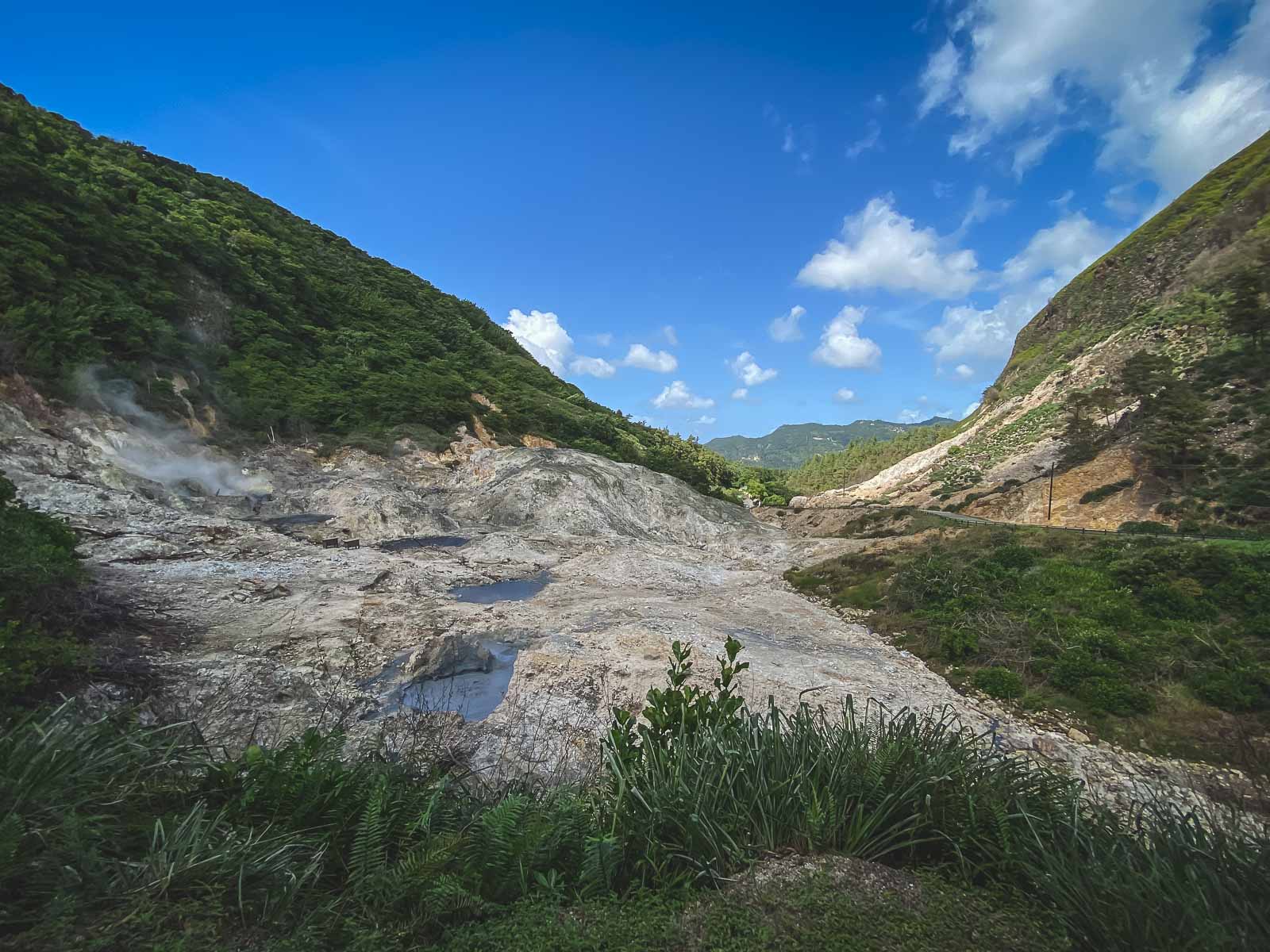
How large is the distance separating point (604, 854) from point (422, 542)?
25233 mm

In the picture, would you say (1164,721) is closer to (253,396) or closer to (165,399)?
(165,399)

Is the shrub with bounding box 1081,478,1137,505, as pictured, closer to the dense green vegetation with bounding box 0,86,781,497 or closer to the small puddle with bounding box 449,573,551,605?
the dense green vegetation with bounding box 0,86,781,497

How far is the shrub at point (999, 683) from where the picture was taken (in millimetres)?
12195

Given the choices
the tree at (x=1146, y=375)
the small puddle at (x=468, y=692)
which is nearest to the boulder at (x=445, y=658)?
the small puddle at (x=468, y=692)

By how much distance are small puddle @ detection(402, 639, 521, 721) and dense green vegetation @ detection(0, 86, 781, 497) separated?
24.1 meters

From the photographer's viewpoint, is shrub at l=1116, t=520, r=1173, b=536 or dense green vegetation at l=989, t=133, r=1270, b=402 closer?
shrub at l=1116, t=520, r=1173, b=536

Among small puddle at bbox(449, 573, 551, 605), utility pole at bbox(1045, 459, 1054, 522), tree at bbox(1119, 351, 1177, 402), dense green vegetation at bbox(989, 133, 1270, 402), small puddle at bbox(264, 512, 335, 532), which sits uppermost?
dense green vegetation at bbox(989, 133, 1270, 402)

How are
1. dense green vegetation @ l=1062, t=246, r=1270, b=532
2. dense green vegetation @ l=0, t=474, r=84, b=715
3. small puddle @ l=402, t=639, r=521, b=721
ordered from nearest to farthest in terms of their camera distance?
dense green vegetation @ l=0, t=474, r=84, b=715 < small puddle @ l=402, t=639, r=521, b=721 < dense green vegetation @ l=1062, t=246, r=1270, b=532

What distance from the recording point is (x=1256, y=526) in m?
29.8

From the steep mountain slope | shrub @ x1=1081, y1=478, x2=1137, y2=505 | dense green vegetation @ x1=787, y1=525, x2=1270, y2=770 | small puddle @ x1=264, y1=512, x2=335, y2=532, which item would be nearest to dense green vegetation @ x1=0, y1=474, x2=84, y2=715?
small puddle @ x1=264, y1=512, x2=335, y2=532

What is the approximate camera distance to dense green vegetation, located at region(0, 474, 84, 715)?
619 centimetres

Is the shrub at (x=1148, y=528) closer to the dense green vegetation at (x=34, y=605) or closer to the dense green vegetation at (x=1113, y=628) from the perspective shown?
the dense green vegetation at (x=1113, y=628)

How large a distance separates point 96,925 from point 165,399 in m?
33.9

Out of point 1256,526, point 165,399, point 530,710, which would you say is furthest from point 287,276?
point 1256,526
